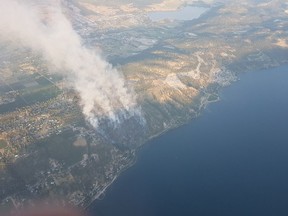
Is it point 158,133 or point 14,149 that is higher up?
point 14,149

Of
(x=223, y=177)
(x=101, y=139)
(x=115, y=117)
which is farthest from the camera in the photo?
(x=115, y=117)

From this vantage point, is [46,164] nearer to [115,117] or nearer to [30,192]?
[30,192]

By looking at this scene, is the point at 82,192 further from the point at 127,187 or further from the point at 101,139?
the point at 101,139

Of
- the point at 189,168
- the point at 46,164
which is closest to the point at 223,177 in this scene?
the point at 189,168

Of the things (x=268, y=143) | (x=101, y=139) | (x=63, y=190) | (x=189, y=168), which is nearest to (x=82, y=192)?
(x=63, y=190)

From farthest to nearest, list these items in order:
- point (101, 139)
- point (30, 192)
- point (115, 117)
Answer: point (115, 117) → point (101, 139) → point (30, 192)

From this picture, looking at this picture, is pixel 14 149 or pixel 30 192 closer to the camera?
pixel 30 192
